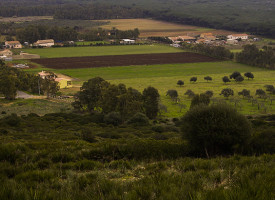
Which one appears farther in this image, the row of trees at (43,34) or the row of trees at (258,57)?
the row of trees at (43,34)

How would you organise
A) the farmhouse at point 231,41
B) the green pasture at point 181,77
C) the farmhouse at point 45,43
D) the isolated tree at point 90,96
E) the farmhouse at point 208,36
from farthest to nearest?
the farmhouse at point 208,36, the farmhouse at point 231,41, the farmhouse at point 45,43, the green pasture at point 181,77, the isolated tree at point 90,96

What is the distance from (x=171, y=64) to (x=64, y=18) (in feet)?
326

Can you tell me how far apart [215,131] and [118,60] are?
61.2 meters

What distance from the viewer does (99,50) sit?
3403 inches

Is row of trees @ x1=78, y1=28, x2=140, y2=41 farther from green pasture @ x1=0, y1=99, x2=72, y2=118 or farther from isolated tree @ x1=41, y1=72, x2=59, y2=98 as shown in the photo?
green pasture @ x1=0, y1=99, x2=72, y2=118

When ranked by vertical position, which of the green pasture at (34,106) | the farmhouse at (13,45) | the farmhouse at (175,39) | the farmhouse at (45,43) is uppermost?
the farmhouse at (175,39)

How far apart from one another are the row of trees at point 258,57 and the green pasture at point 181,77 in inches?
80.9

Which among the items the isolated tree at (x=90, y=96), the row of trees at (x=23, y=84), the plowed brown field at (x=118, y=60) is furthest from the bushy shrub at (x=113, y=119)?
the plowed brown field at (x=118, y=60)

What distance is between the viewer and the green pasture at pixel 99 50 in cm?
8031

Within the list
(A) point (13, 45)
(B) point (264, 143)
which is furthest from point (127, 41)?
(B) point (264, 143)

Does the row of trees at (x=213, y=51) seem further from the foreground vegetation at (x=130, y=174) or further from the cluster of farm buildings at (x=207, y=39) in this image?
the foreground vegetation at (x=130, y=174)

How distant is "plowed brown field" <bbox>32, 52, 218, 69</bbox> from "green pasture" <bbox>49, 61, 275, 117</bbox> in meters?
3.95

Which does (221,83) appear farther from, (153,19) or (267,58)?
(153,19)

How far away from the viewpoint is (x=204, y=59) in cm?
7519
